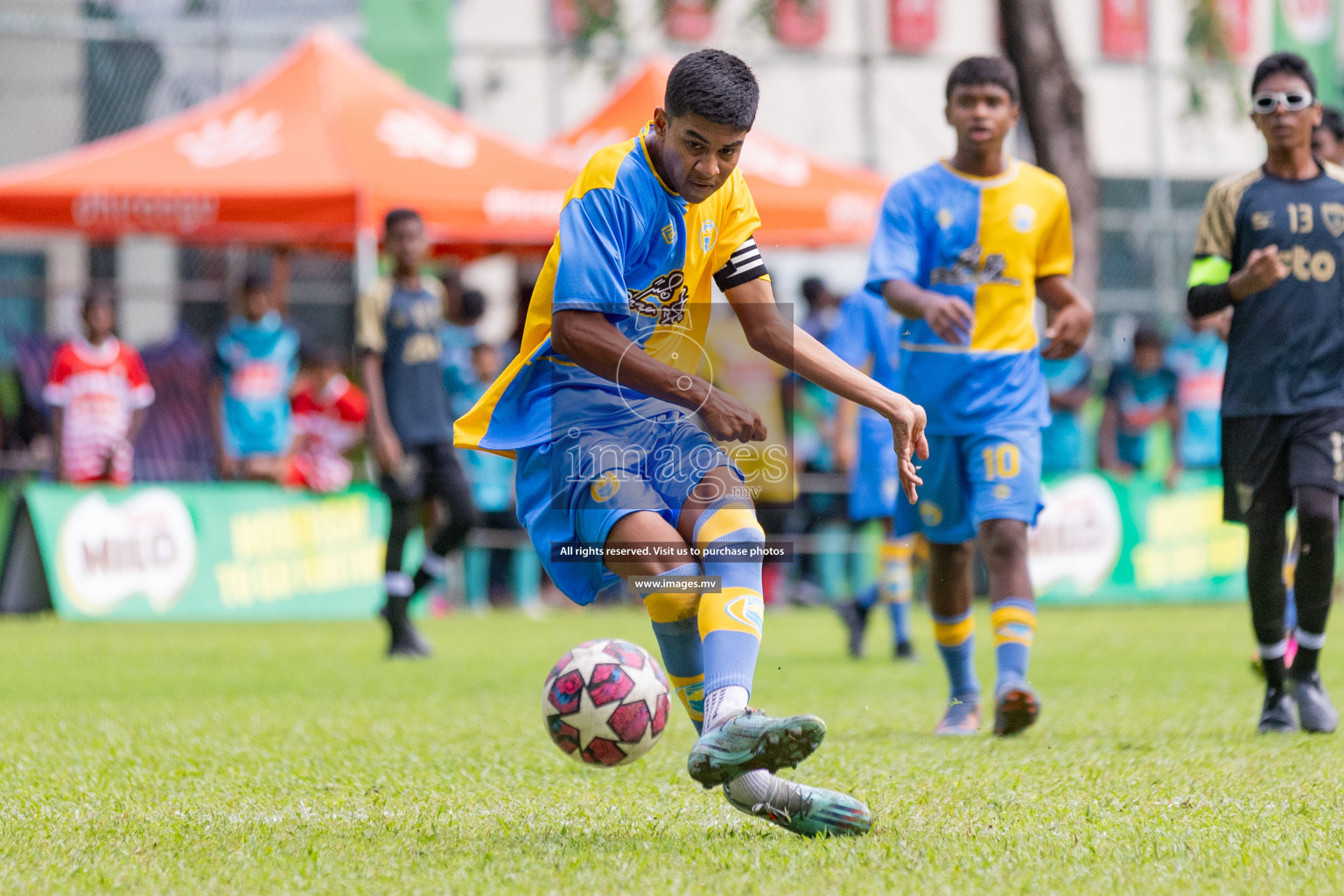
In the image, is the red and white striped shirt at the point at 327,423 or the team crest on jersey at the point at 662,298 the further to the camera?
the red and white striped shirt at the point at 327,423

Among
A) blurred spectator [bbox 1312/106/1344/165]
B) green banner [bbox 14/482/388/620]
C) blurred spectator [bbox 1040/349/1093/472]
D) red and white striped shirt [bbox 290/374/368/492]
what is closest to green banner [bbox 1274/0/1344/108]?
blurred spectator [bbox 1040/349/1093/472]

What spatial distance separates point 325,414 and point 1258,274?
361 inches

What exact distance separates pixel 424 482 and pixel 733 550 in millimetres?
5590

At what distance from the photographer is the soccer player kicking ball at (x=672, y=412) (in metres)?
3.56

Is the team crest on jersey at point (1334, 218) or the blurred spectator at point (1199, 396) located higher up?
the team crest on jersey at point (1334, 218)

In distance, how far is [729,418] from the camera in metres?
3.56

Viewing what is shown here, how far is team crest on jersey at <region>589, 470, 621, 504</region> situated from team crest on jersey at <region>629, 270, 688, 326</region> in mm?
406

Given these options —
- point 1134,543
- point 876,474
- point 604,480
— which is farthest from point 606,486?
point 1134,543

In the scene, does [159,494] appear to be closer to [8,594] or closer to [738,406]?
[8,594]

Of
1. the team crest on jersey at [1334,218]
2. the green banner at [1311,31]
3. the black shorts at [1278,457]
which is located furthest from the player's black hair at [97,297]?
the green banner at [1311,31]

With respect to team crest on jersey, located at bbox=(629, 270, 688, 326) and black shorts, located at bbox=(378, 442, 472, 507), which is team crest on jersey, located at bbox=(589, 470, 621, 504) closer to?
team crest on jersey, located at bbox=(629, 270, 688, 326)

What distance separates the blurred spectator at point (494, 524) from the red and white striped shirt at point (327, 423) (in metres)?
0.97

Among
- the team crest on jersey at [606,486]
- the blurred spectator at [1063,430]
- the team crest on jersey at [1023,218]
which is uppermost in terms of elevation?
the team crest on jersey at [1023,218]

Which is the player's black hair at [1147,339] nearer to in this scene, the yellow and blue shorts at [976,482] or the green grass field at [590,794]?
the green grass field at [590,794]
